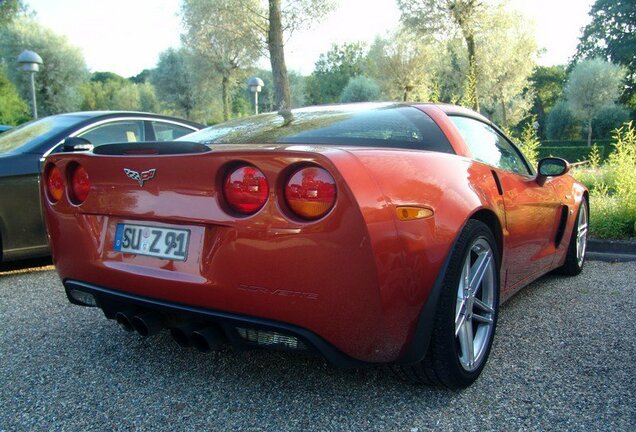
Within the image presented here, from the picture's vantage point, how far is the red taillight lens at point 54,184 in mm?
2505

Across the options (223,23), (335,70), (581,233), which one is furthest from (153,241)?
(335,70)

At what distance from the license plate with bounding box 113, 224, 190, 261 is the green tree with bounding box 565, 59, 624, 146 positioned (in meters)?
43.2

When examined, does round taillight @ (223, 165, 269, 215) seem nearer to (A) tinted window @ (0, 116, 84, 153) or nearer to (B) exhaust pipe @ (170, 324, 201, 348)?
(B) exhaust pipe @ (170, 324, 201, 348)

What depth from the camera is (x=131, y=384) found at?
7.88 ft

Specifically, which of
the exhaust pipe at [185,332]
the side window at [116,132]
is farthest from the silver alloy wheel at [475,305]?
the side window at [116,132]

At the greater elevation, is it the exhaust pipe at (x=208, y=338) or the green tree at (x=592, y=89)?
the green tree at (x=592, y=89)

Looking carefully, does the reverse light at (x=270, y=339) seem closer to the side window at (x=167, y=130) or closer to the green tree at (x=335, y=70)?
the side window at (x=167, y=130)

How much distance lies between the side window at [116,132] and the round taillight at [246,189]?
3.42m

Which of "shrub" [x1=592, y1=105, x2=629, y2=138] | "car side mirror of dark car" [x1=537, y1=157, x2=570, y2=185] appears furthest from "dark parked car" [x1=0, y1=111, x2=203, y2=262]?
"shrub" [x1=592, y1=105, x2=629, y2=138]

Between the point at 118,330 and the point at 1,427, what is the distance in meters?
1.08

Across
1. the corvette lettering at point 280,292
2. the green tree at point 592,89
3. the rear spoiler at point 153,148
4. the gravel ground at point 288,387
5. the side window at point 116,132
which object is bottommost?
the gravel ground at point 288,387

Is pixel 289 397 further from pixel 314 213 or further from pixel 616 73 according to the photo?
pixel 616 73

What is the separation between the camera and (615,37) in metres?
53.7

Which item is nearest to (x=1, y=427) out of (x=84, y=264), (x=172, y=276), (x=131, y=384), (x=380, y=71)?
(x=131, y=384)
